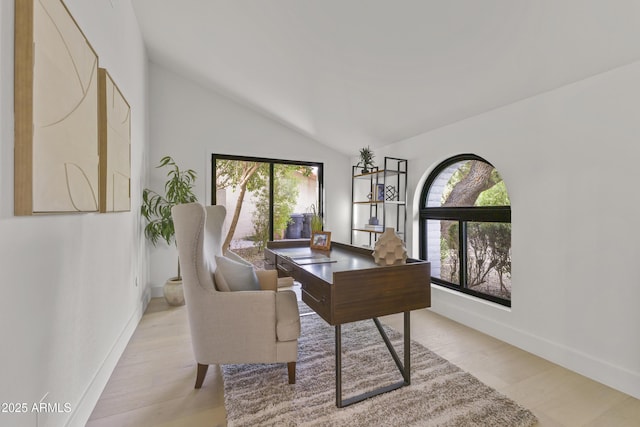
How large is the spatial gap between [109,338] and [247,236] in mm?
2444

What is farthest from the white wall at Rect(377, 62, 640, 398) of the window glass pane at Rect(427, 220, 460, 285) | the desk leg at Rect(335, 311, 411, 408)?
the desk leg at Rect(335, 311, 411, 408)

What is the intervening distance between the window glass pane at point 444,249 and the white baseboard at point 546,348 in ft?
0.80

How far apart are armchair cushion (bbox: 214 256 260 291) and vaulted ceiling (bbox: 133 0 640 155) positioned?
72.0 inches

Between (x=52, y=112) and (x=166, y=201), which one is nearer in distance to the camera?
(x=52, y=112)

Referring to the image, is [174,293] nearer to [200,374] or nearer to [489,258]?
[200,374]

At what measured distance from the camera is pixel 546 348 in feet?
7.11

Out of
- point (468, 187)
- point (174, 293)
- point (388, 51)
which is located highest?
point (388, 51)

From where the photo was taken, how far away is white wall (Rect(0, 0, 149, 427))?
944 millimetres

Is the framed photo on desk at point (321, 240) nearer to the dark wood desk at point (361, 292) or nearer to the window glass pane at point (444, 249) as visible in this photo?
the dark wood desk at point (361, 292)

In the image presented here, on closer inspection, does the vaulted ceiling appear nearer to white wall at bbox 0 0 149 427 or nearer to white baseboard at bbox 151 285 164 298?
white wall at bbox 0 0 149 427

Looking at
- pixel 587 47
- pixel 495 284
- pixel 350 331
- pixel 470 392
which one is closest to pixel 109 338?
pixel 350 331

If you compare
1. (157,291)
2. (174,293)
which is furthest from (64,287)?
(157,291)

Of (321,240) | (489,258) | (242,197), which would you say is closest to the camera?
(321,240)

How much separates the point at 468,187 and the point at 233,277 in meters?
2.46
